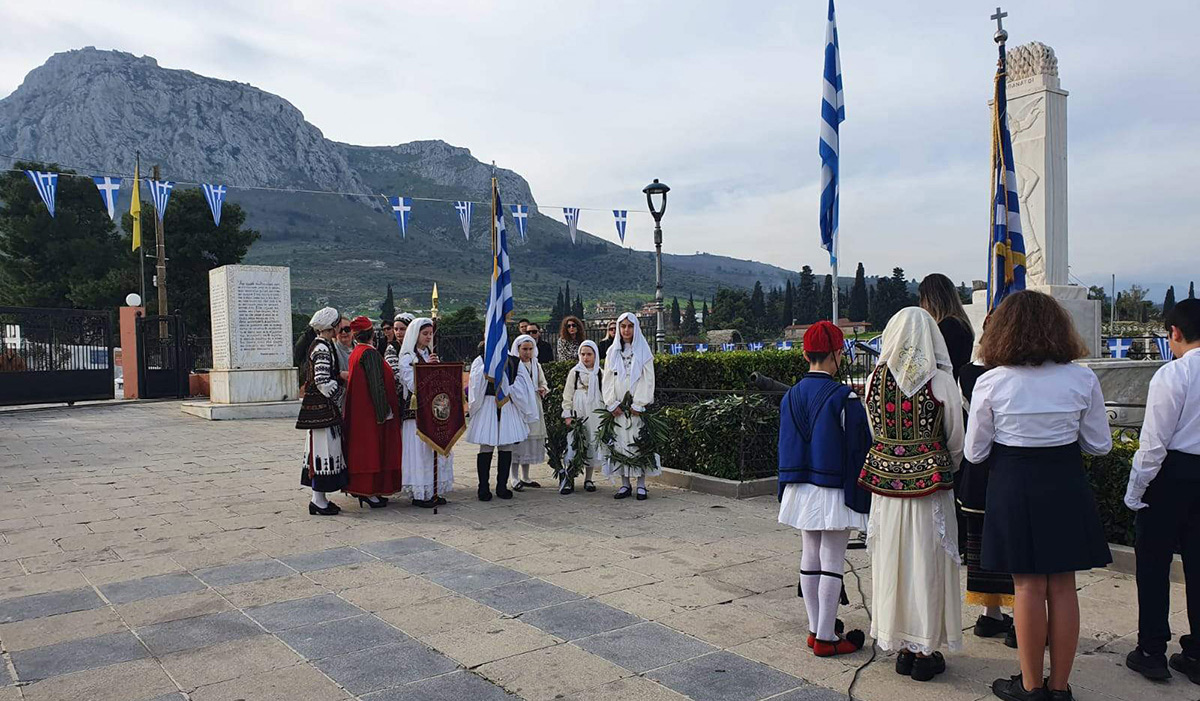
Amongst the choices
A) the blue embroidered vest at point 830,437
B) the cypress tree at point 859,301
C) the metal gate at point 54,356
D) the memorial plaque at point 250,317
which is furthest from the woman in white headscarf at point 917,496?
the cypress tree at point 859,301

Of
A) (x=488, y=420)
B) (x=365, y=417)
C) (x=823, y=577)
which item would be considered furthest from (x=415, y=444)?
(x=823, y=577)

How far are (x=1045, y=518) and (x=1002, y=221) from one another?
487cm

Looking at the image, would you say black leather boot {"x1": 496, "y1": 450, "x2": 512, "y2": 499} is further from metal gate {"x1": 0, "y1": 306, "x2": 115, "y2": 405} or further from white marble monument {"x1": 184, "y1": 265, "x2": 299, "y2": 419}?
metal gate {"x1": 0, "y1": 306, "x2": 115, "y2": 405}

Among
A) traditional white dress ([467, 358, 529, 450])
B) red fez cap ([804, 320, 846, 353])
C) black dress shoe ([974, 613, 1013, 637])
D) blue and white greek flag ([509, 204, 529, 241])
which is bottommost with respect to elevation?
black dress shoe ([974, 613, 1013, 637])

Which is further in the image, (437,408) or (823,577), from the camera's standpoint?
(437,408)

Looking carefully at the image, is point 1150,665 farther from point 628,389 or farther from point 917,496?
point 628,389

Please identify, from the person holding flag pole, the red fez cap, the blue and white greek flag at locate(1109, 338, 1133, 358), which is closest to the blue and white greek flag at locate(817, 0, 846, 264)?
the person holding flag pole

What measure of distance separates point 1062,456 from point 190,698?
3759 millimetres

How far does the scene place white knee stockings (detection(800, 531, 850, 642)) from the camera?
151 inches

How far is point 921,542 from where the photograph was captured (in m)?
3.53

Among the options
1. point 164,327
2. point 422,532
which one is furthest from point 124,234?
point 422,532

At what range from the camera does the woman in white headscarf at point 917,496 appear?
138 inches

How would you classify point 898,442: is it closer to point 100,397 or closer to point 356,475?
point 356,475

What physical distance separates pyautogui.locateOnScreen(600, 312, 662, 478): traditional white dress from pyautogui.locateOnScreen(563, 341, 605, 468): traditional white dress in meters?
0.25
